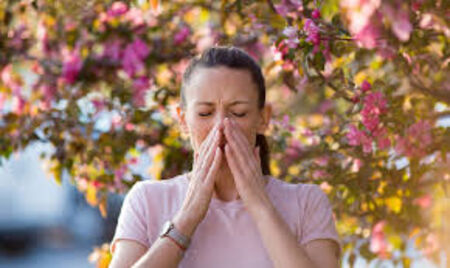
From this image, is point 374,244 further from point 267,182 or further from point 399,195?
point 267,182

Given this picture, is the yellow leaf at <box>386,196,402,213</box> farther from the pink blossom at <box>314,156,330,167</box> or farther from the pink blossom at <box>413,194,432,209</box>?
the pink blossom at <box>314,156,330,167</box>

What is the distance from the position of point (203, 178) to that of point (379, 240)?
5.48 feet

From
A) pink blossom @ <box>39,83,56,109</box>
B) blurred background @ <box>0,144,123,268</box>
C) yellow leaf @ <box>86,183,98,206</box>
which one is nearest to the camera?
yellow leaf @ <box>86,183,98,206</box>

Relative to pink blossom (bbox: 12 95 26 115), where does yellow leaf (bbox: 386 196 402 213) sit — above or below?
below

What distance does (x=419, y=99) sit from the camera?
115 inches

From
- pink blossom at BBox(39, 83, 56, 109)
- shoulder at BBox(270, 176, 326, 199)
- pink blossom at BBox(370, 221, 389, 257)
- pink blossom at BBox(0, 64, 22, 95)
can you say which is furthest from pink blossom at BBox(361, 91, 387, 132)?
pink blossom at BBox(0, 64, 22, 95)

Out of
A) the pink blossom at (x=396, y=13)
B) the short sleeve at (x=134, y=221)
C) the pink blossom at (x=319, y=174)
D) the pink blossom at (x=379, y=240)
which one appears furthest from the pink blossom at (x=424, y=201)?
the pink blossom at (x=396, y=13)

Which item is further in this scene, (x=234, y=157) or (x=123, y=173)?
Result: (x=123, y=173)

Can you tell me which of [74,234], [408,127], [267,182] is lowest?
[74,234]

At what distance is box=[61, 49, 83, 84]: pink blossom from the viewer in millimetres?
4188

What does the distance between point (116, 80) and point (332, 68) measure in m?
1.72

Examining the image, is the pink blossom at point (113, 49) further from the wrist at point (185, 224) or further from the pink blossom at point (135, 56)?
the wrist at point (185, 224)

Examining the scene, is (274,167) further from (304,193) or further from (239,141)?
(239,141)

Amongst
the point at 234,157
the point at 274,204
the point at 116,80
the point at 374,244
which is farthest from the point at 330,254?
the point at 116,80
